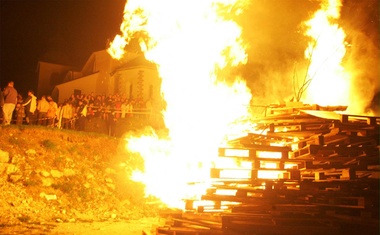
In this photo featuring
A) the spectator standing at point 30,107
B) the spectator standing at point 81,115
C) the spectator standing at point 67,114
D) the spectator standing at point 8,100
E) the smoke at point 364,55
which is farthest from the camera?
the spectator standing at point 81,115

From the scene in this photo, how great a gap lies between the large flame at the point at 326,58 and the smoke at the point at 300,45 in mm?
349

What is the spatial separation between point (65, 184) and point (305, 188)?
25.9 feet

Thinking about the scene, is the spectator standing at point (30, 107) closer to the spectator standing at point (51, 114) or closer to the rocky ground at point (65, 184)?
the spectator standing at point (51, 114)

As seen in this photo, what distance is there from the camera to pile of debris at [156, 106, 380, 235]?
7633mm

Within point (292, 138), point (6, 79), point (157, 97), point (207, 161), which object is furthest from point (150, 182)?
point (6, 79)

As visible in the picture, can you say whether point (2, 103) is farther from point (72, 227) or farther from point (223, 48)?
point (223, 48)

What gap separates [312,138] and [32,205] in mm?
8198

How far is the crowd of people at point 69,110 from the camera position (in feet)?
48.3

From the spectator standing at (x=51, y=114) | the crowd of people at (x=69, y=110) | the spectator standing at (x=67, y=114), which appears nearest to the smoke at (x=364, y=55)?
the crowd of people at (x=69, y=110)

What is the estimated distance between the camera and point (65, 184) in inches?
463

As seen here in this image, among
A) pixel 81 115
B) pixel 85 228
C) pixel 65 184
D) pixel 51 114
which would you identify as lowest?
pixel 85 228

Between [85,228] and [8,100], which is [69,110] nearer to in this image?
[8,100]

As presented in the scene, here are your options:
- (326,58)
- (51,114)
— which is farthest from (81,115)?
(326,58)

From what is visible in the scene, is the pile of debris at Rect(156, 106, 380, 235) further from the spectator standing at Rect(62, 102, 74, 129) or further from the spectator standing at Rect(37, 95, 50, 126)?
the spectator standing at Rect(37, 95, 50, 126)
